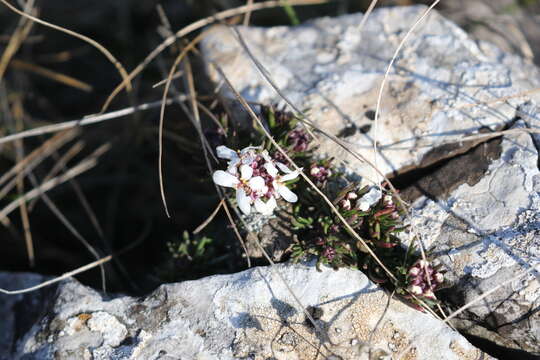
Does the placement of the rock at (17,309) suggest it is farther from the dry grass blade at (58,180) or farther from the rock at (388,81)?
the rock at (388,81)

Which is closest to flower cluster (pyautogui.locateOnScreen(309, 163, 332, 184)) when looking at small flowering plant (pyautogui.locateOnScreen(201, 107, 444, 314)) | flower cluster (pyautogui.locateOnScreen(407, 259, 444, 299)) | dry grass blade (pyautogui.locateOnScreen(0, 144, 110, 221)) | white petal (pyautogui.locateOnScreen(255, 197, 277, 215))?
small flowering plant (pyautogui.locateOnScreen(201, 107, 444, 314))

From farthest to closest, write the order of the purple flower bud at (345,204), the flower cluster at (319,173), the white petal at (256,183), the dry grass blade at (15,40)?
the dry grass blade at (15,40), the flower cluster at (319,173), the purple flower bud at (345,204), the white petal at (256,183)

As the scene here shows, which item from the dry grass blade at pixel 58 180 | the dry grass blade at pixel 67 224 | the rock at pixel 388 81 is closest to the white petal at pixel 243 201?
the rock at pixel 388 81

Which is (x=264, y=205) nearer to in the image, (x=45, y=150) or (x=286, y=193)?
(x=286, y=193)

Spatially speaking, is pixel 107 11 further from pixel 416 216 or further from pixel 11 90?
pixel 416 216

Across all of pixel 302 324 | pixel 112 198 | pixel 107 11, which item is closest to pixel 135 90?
pixel 112 198

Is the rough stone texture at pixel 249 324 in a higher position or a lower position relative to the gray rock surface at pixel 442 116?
lower
